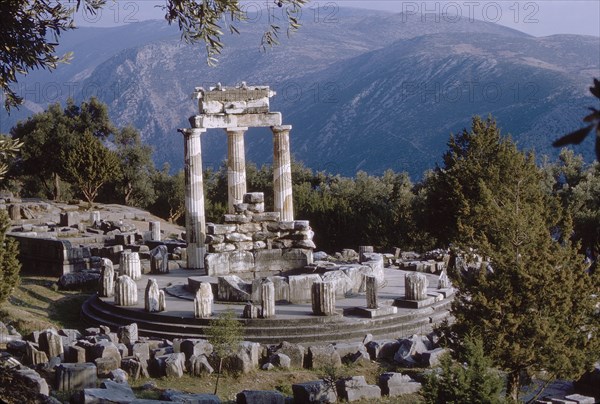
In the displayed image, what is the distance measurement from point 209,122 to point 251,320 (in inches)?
422

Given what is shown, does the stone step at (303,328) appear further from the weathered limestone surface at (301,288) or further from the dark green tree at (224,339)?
the weathered limestone surface at (301,288)

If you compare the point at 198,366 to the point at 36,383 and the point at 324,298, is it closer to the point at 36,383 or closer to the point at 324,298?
the point at 36,383

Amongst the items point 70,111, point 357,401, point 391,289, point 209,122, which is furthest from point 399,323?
point 70,111

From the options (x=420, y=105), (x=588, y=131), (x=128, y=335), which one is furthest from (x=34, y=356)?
(x=420, y=105)

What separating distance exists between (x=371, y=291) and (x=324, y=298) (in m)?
1.38

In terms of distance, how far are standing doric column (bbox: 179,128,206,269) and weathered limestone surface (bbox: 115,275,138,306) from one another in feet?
20.3

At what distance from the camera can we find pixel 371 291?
71.5ft

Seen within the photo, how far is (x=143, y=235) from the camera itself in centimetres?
3844

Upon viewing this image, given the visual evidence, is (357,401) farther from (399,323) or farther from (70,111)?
(70,111)

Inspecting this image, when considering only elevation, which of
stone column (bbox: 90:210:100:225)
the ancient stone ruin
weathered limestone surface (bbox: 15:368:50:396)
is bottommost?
weathered limestone surface (bbox: 15:368:50:396)

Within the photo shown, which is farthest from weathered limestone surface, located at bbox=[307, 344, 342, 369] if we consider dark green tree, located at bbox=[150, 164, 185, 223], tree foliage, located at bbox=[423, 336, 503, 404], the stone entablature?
dark green tree, located at bbox=[150, 164, 185, 223]

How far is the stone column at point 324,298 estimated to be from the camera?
2125 centimetres

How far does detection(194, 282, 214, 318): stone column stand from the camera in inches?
828

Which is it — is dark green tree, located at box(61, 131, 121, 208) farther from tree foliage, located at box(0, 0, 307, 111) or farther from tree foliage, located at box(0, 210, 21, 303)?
tree foliage, located at box(0, 0, 307, 111)
